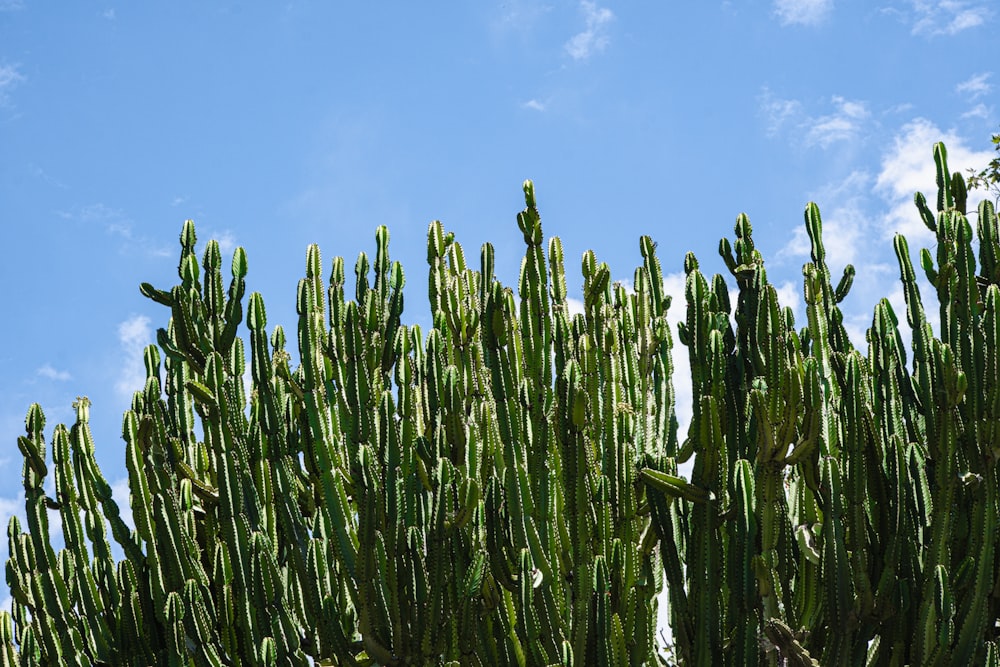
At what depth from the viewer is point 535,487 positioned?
14.8 ft

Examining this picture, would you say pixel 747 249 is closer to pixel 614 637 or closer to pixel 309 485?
pixel 614 637

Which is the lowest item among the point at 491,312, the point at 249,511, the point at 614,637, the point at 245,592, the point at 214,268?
the point at 614,637

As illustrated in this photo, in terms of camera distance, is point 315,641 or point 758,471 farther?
point 315,641

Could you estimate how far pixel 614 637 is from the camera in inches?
167

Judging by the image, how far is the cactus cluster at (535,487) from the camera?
4164 millimetres

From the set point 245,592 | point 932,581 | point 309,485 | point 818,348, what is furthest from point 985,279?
point 245,592

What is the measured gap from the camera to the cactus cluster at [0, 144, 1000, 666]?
4164 mm

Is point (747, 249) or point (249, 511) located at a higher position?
point (747, 249)

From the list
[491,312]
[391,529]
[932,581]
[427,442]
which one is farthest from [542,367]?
[932,581]

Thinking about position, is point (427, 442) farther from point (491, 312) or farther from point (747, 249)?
point (747, 249)

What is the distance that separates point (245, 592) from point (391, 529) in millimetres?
730

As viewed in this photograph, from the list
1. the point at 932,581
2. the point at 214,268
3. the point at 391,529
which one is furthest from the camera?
the point at 214,268

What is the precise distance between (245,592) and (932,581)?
8.75 feet

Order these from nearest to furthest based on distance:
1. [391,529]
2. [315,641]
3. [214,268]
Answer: [391,529] → [315,641] → [214,268]
